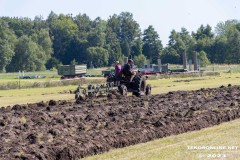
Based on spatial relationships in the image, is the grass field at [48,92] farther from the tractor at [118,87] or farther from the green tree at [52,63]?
the green tree at [52,63]

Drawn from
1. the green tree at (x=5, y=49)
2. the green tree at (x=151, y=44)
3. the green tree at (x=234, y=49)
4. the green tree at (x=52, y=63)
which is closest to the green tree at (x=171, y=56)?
the green tree at (x=234, y=49)

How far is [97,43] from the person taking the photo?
445 ft

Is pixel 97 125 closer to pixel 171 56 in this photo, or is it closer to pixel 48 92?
pixel 48 92

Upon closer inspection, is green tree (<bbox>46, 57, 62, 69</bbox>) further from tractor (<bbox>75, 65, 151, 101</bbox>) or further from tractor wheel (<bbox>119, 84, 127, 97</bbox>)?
tractor wheel (<bbox>119, 84, 127, 97</bbox>)

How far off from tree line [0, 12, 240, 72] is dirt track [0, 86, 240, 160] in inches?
3060

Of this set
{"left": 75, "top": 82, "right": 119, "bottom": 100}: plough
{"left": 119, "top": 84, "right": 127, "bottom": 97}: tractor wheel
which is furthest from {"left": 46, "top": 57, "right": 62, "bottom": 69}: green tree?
{"left": 119, "top": 84, "right": 127, "bottom": 97}: tractor wheel

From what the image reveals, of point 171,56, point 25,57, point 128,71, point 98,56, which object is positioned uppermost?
point 25,57

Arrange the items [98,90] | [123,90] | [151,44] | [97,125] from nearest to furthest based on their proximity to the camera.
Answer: [97,125], [123,90], [98,90], [151,44]

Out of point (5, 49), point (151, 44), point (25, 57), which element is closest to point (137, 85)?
point (5, 49)

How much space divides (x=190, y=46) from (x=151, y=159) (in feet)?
349

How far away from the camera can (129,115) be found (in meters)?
21.6

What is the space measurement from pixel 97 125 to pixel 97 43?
117009 millimetres

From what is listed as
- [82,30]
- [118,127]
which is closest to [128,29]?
[82,30]

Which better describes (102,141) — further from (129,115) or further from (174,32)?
(174,32)
